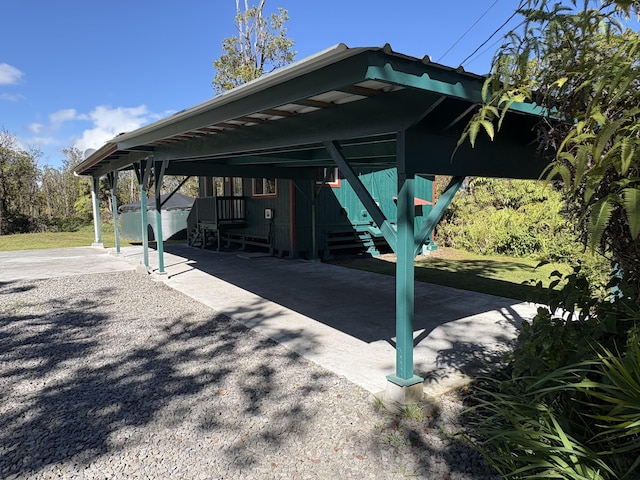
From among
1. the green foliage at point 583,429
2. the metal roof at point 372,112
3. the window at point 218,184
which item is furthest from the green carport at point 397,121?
the window at point 218,184

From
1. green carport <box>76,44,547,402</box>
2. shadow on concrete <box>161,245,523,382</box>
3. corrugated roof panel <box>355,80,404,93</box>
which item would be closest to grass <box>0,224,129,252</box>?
shadow on concrete <box>161,245,523,382</box>

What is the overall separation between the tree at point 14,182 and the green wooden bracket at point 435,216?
71.9 feet

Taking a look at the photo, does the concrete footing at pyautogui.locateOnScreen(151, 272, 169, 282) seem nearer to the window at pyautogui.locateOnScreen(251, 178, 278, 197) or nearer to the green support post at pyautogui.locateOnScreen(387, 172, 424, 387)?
the window at pyautogui.locateOnScreen(251, 178, 278, 197)

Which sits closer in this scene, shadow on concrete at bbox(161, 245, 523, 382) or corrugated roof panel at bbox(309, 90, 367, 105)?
corrugated roof panel at bbox(309, 90, 367, 105)

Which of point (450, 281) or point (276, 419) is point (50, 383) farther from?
point (450, 281)

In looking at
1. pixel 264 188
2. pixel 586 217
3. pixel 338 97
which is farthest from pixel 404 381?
pixel 264 188

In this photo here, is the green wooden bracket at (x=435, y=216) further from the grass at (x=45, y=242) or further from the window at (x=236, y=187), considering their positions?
the grass at (x=45, y=242)

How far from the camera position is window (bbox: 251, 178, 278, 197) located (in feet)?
37.5

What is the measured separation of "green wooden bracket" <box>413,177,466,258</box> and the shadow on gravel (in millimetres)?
1429

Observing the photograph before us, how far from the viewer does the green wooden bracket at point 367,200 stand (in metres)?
3.01

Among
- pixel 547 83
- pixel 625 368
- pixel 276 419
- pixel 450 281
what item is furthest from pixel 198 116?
pixel 450 281

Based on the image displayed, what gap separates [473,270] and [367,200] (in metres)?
6.35

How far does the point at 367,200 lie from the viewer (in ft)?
10.4

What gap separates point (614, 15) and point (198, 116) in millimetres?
3831
